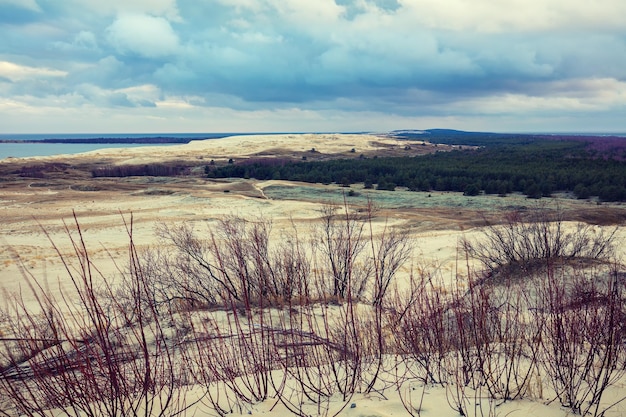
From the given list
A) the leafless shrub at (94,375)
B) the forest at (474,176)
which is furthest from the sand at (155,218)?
the forest at (474,176)

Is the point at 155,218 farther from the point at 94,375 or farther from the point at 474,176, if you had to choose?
the point at 474,176

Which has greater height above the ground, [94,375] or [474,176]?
[474,176]

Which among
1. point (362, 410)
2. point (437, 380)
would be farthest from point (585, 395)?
point (362, 410)

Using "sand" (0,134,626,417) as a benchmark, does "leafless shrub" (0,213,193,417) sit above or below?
above

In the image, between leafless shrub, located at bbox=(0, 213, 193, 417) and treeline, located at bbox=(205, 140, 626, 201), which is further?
treeline, located at bbox=(205, 140, 626, 201)

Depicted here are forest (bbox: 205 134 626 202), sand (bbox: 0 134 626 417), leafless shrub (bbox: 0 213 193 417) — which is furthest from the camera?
forest (bbox: 205 134 626 202)

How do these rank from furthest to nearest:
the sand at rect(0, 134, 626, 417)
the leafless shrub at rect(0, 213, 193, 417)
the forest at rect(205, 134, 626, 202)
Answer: the forest at rect(205, 134, 626, 202), the sand at rect(0, 134, 626, 417), the leafless shrub at rect(0, 213, 193, 417)

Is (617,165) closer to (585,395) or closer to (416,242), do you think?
(416,242)

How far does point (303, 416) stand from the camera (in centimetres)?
398

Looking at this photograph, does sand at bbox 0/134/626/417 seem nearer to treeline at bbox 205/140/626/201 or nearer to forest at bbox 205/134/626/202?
forest at bbox 205/134/626/202

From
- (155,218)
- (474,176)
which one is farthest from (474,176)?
(155,218)

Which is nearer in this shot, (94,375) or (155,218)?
(94,375)

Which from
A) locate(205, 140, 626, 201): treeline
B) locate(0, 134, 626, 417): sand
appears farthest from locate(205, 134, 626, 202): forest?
locate(0, 134, 626, 417): sand

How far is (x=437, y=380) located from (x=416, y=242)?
51.9 ft
